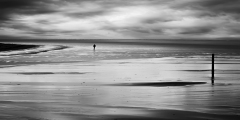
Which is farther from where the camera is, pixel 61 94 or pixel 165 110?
pixel 61 94

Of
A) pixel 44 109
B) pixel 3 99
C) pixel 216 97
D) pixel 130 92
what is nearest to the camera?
pixel 44 109

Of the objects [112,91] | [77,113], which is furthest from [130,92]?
[77,113]

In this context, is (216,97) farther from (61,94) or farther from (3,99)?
(3,99)

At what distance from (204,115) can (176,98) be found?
274 cm

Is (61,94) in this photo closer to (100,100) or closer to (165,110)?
(100,100)

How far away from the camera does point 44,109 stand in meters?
9.07

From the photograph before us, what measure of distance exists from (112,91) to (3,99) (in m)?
4.60

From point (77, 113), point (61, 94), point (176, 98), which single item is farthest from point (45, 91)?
point (176, 98)

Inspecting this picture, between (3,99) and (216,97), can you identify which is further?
(216,97)

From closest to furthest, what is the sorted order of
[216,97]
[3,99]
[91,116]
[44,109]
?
[91,116] → [44,109] → [3,99] → [216,97]

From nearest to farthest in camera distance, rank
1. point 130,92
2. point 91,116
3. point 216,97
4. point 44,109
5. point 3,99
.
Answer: point 91,116
point 44,109
point 3,99
point 216,97
point 130,92

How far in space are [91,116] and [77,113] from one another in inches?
21.8

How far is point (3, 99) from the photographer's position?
420 inches

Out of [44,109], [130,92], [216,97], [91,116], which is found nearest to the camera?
[91,116]
